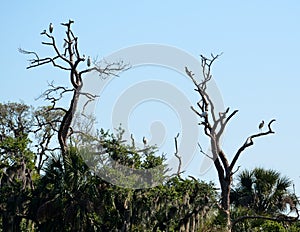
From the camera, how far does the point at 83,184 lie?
23.7 m

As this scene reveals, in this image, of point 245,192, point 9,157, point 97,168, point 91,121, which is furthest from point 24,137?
point 245,192

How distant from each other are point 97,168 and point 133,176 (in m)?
1.42

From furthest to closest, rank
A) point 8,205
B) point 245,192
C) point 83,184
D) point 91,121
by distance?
point 91,121, point 245,192, point 8,205, point 83,184

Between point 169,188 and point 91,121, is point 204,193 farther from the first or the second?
point 91,121

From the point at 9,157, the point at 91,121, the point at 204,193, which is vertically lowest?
the point at 204,193

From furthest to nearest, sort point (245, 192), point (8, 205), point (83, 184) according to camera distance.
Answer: point (245, 192) < point (8, 205) < point (83, 184)

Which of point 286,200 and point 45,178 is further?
point 286,200

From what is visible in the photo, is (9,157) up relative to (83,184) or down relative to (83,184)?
up

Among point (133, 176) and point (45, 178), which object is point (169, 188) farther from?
point (45, 178)

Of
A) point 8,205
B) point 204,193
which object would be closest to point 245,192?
point 204,193

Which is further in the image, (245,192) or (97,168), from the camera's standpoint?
(245,192)

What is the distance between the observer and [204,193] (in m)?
25.1

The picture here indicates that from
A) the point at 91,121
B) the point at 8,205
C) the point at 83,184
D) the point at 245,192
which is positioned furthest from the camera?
the point at 91,121

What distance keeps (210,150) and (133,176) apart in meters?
5.28
